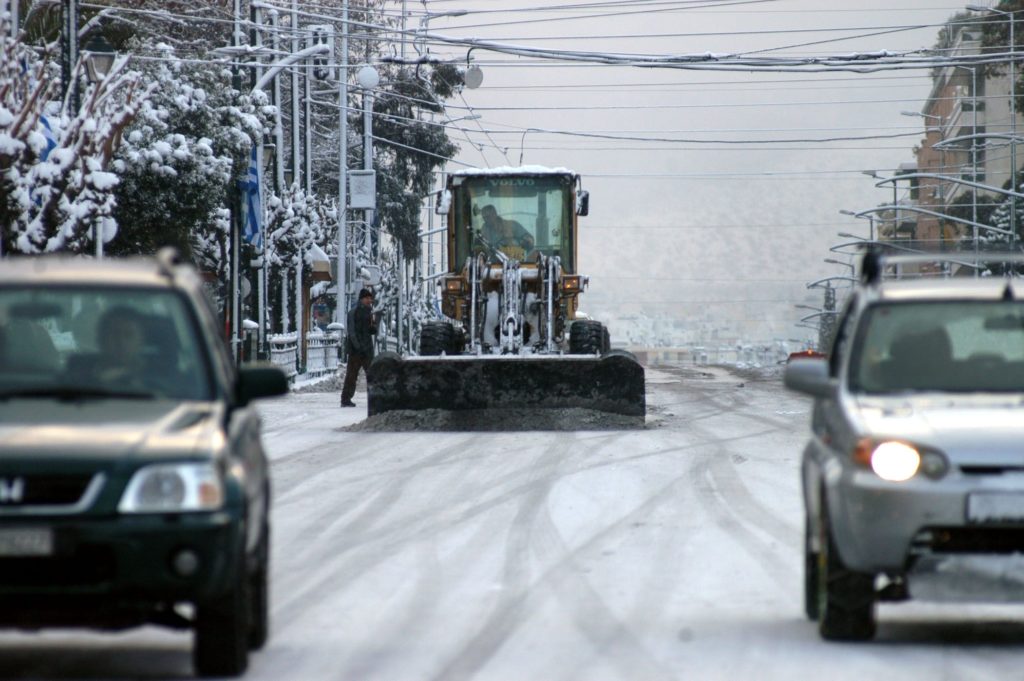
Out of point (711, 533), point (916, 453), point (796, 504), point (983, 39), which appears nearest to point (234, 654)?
point (916, 453)

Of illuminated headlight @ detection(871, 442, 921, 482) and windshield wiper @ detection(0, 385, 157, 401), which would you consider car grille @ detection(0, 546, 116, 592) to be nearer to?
windshield wiper @ detection(0, 385, 157, 401)

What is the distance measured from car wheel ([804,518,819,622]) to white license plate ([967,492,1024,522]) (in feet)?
4.47

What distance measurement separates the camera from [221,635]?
25.7ft

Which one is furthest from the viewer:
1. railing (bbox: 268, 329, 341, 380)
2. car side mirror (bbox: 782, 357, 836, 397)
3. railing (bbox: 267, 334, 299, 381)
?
railing (bbox: 268, 329, 341, 380)

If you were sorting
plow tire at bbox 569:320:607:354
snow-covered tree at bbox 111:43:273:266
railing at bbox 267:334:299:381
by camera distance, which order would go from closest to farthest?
plow tire at bbox 569:320:607:354
snow-covered tree at bbox 111:43:273:266
railing at bbox 267:334:299:381

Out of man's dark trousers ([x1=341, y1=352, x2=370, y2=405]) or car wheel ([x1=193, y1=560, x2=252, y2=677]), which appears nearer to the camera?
car wheel ([x1=193, y1=560, x2=252, y2=677])

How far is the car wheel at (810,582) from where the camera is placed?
9.43 m

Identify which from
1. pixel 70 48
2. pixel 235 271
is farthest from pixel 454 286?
pixel 235 271

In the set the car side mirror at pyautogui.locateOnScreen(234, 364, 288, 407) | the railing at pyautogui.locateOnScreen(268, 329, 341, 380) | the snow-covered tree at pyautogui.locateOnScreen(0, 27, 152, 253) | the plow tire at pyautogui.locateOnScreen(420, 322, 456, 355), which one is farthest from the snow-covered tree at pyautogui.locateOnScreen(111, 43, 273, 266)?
the car side mirror at pyautogui.locateOnScreen(234, 364, 288, 407)

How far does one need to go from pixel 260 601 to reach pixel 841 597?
96.6 inches

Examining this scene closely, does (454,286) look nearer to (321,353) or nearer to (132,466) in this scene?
(132,466)

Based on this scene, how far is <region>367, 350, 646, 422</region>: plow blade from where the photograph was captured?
2530cm

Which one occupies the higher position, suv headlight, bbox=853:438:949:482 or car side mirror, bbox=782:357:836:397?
car side mirror, bbox=782:357:836:397

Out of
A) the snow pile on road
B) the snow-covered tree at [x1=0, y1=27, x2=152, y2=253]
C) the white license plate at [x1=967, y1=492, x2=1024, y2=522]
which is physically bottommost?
the snow pile on road
